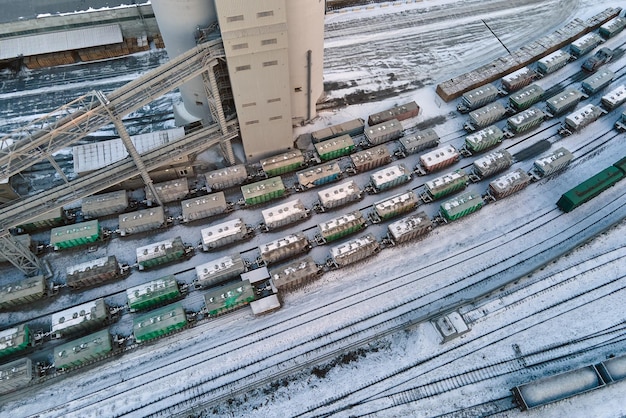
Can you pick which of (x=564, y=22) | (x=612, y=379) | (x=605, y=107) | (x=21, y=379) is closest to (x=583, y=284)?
(x=612, y=379)

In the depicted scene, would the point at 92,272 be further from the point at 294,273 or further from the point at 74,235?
the point at 294,273

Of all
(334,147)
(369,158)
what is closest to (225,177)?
(334,147)

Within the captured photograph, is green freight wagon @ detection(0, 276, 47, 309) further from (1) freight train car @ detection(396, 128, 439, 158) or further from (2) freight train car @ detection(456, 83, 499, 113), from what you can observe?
(2) freight train car @ detection(456, 83, 499, 113)

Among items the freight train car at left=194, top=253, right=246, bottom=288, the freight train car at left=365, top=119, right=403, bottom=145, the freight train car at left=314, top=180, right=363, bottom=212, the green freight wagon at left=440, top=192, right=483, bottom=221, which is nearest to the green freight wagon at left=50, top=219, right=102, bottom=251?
the freight train car at left=194, top=253, right=246, bottom=288

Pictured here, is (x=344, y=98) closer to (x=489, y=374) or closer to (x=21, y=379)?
(x=489, y=374)

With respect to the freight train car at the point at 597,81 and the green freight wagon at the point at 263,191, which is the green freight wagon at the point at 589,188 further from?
the green freight wagon at the point at 263,191
